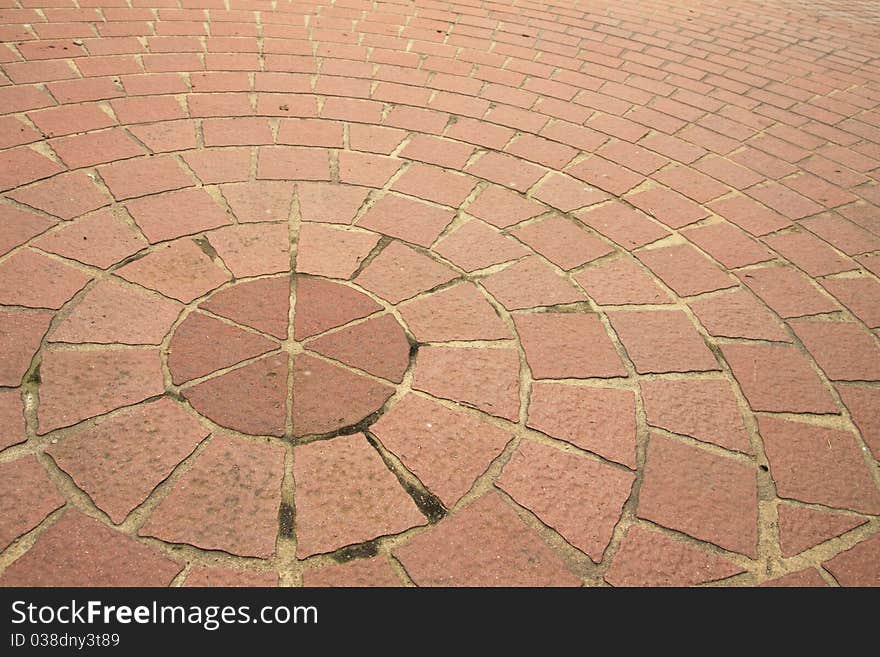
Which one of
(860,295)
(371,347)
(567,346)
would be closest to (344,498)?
(371,347)

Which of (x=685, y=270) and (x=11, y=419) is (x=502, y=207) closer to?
(x=685, y=270)

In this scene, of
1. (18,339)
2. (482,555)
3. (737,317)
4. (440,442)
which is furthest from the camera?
(737,317)

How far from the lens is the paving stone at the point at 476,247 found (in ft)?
7.61

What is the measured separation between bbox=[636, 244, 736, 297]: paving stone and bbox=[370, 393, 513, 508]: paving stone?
3.51ft

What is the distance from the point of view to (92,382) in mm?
1738

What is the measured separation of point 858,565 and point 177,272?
2.33 meters

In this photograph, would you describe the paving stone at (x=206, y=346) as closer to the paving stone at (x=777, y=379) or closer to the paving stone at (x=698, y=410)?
the paving stone at (x=698, y=410)

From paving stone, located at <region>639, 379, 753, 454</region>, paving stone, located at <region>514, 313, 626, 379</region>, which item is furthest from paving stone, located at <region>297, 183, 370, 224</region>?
paving stone, located at <region>639, 379, 753, 454</region>

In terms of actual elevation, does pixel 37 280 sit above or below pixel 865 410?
above

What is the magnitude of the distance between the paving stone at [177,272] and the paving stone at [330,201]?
1.54 ft

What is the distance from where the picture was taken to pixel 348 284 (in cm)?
214

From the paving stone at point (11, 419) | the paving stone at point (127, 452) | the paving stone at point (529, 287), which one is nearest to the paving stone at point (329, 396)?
the paving stone at point (127, 452)

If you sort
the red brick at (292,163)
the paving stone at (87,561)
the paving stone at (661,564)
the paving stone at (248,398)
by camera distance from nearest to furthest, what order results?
the paving stone at (87,561), the paving stone at (661,564), the paving stone at (248,398), the red brick at (292,163)

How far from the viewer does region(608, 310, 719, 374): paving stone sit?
199 centimetres
